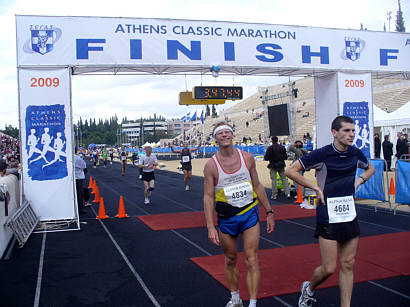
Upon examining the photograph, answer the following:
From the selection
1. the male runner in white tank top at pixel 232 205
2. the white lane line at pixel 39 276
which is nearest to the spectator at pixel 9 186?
the white lane line at pixel 39 276

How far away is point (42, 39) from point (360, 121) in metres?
9.36

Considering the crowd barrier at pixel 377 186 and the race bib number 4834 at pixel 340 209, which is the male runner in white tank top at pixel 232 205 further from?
the crowd barrier at pixel 377 186

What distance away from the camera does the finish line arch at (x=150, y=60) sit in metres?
10.1

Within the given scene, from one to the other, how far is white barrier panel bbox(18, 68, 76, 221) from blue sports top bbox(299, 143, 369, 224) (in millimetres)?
7368

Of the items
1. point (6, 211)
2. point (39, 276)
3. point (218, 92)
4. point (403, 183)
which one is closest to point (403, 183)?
point (403, 183)

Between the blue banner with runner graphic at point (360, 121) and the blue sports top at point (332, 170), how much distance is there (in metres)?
9.35

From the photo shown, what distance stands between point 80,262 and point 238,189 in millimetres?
3812

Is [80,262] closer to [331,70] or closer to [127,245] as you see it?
[127,245]

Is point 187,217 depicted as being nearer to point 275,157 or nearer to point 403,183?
point 275,157

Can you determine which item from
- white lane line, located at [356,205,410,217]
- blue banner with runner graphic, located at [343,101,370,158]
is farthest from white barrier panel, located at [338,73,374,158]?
white lane line, located at [356,205,410,217]

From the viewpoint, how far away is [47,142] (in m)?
10.2

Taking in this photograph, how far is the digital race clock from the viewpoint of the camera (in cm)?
1265

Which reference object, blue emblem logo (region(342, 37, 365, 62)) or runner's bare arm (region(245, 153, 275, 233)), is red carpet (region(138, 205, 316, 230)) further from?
runner's bare arm (region(245, 153, 275, 233))

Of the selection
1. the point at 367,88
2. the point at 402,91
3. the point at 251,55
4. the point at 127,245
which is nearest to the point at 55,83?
the point at 127,245
